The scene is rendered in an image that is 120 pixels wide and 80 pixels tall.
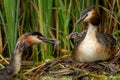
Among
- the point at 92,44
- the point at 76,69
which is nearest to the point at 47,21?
the point at 92,44

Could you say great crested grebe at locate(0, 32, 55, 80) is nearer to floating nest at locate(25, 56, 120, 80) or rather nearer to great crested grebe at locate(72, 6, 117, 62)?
floating nest at locate(25, 56, 120, 80)

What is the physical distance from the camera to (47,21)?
9.62m

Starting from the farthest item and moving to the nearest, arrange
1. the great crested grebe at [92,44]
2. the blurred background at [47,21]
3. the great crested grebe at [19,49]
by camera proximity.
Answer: the blurred background at [47,21], the great crested grebe at [92,44], the great crested grebe at [19,49]

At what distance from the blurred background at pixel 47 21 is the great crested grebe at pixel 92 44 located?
0.49 metres

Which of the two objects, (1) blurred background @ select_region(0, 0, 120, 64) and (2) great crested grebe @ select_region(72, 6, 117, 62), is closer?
(2) great crested grebe @ select_region(72, 6, 117, 62)

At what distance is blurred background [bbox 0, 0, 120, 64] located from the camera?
946 centimetres

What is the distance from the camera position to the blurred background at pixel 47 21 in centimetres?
946

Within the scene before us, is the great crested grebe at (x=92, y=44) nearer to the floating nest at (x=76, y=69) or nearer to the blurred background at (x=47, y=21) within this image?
the floating nest at (x=76, y=69)

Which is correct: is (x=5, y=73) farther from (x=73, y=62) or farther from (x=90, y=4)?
(x=90, y=4)

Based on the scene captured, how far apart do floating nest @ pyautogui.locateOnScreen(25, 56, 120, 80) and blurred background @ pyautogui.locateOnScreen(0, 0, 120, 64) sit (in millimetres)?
516

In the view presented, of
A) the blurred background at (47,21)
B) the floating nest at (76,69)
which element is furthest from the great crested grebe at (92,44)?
the blurred background at (47,21)

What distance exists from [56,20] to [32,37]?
1203 millimetres

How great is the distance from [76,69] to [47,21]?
1171 millimetres

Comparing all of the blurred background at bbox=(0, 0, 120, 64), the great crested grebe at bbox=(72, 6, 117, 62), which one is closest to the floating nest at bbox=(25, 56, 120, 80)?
the great crested grebe at bbox=(72, 6, 117, 62)
